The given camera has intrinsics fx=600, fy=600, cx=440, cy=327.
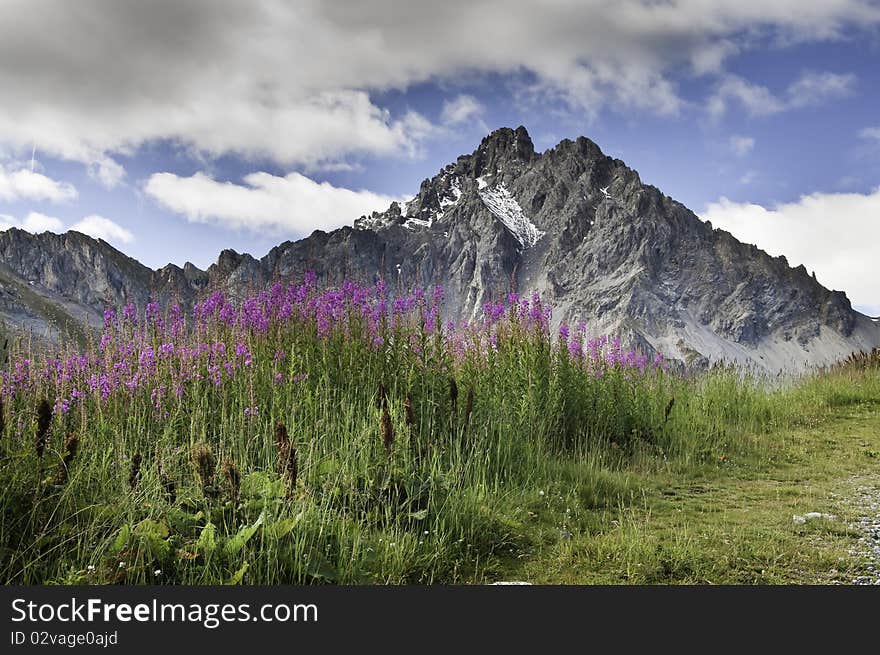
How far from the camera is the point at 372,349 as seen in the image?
7238 millimetres

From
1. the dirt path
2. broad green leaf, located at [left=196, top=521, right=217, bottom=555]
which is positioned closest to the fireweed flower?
broad green leaf, located at [left=196, top=521, right=217, bottom=555]

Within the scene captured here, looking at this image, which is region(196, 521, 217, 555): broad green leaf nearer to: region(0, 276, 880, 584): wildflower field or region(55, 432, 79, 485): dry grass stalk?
region(0, 276, 880, 584): wildflower field

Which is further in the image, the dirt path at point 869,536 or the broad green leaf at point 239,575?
the dirt path at point 869,536

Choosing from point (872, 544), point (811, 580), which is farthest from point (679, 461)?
point (811, 580)

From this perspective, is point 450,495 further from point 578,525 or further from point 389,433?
point 578,525

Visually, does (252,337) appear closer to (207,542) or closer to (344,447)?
(344,447)

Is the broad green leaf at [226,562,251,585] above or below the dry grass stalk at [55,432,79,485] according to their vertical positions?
below

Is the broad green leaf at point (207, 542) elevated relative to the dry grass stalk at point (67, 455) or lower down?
lower down

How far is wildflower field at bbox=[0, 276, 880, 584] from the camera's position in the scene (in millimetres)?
3369

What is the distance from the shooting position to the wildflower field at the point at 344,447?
337cm

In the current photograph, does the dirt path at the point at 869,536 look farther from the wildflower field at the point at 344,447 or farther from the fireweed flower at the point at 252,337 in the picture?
the fireweed flower at the point at 252,337

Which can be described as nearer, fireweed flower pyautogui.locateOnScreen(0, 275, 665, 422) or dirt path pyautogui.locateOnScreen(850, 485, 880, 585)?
dirt path pyautogui.locateOnScreen(850, 485, 880, 585)

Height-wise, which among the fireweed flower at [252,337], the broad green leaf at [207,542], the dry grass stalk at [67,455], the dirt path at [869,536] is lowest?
the dirt path at [869,536]

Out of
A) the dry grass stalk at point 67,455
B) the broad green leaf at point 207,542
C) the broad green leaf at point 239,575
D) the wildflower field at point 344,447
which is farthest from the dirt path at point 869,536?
the dry grass stalk at point 67,455
